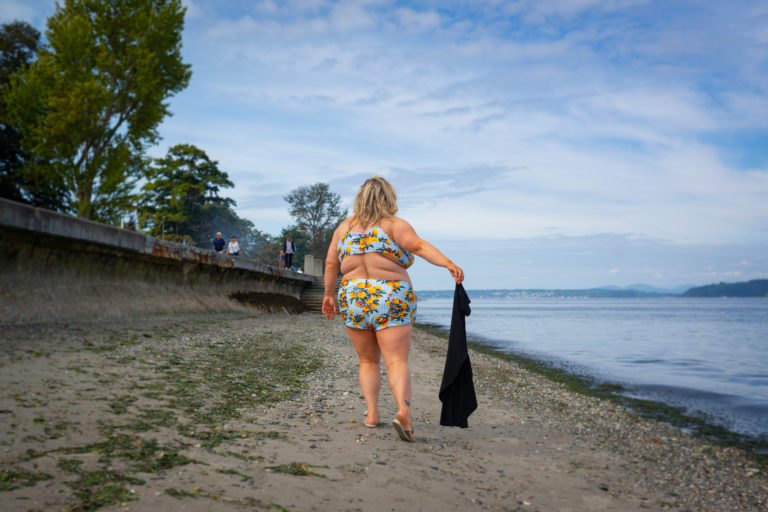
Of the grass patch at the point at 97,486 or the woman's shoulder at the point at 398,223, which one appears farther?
the woman's shoulder at the point at 398,223

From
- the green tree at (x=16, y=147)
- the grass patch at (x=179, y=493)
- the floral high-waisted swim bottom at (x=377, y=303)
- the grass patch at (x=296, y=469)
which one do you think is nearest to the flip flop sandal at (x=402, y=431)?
the floral high-waisted swim bottom at (x=377, y=303)

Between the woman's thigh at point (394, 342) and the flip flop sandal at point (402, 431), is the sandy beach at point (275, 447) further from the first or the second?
the woman's thigh at point (394, 342)

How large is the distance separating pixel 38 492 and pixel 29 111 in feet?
82.5

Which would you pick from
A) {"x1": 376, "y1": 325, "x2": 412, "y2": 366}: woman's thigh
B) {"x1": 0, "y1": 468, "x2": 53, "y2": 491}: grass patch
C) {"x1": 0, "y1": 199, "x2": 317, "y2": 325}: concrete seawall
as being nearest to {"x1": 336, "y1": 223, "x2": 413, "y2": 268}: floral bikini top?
{"x1": 376, "y1": 325, "x2": 412, "y2": 366}: woman's thigh

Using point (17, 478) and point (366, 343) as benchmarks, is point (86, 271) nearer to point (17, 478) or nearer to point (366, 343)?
point (366, 343)

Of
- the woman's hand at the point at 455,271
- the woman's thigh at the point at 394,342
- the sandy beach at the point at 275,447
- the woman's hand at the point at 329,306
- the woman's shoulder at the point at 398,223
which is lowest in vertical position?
the sandy beach at the point at 275,447

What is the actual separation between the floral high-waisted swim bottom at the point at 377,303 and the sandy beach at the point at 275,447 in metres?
0.89

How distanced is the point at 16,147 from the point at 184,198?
1096 inches

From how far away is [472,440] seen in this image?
467 cm

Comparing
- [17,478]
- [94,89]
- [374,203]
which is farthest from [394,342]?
[94,89]

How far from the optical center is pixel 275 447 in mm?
3551

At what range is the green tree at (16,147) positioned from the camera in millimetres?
25141

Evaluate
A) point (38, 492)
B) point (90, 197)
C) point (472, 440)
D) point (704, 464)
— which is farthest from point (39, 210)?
point (90, 197)

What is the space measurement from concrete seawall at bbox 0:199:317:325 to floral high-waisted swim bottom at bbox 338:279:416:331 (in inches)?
191
